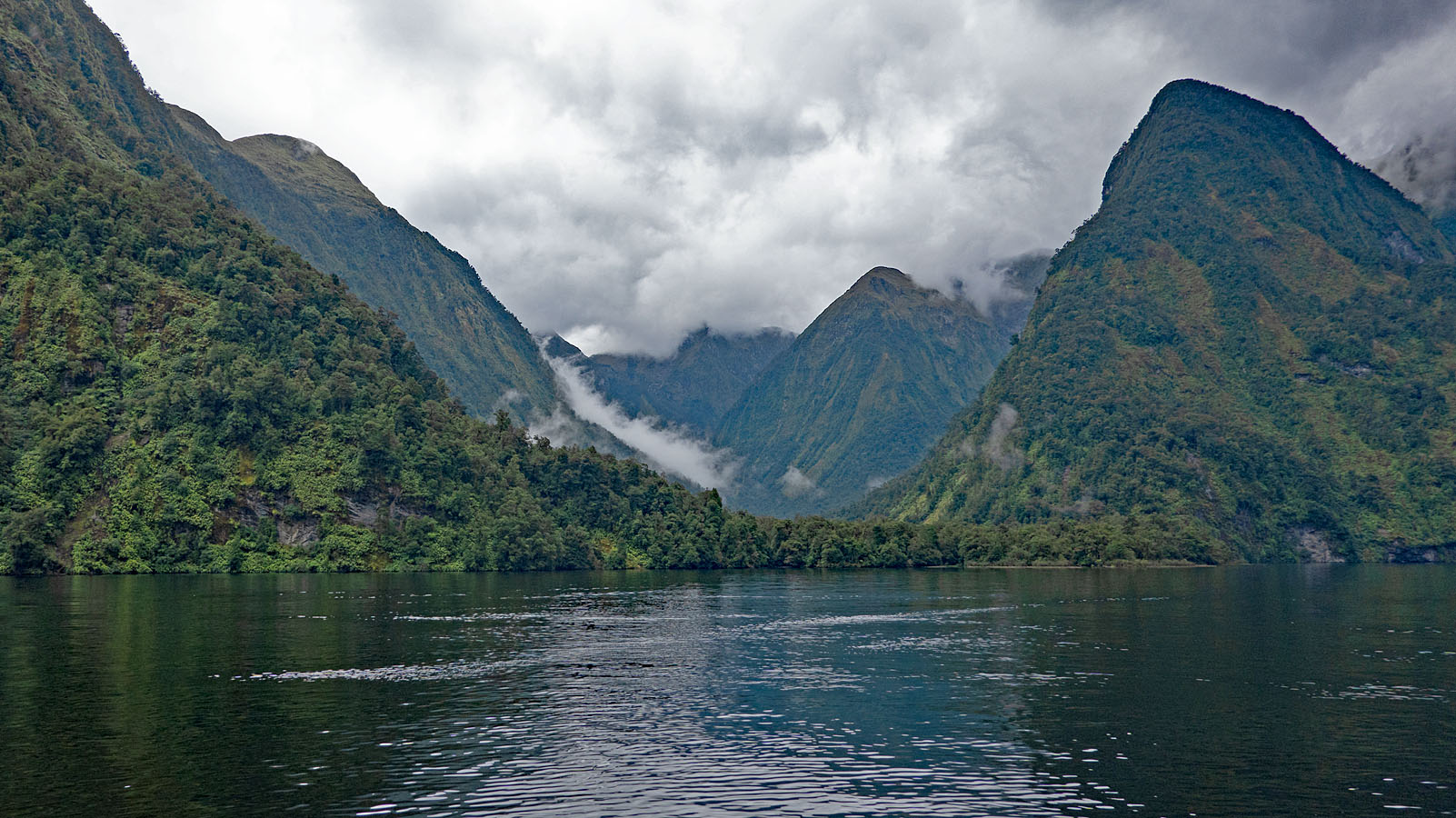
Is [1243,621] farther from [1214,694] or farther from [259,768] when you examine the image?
[259,768]

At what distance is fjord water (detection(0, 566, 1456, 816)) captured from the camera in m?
44.1

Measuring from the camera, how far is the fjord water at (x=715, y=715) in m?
44.1

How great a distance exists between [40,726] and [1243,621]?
11413 cm

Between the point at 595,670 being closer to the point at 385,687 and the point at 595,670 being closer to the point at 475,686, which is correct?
the point at 475,686

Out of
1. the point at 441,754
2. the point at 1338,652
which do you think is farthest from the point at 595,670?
the point at 1338,652

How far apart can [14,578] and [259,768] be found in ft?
540

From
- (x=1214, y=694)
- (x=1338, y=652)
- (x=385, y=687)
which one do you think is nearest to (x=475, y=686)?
(x=385, y=687)

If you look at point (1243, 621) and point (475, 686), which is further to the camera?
point (1243, 621)

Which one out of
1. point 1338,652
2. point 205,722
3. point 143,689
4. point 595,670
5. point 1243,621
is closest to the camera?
point 205,722

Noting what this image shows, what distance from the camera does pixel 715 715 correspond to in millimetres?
63281

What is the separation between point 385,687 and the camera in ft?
231

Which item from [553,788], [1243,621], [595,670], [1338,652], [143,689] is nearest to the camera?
[553,788]

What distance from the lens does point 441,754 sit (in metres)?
51.3

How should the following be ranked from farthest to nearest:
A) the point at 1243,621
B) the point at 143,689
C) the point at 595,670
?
the point at 1243,621 < the point at 595,670 < the point at 143,689
